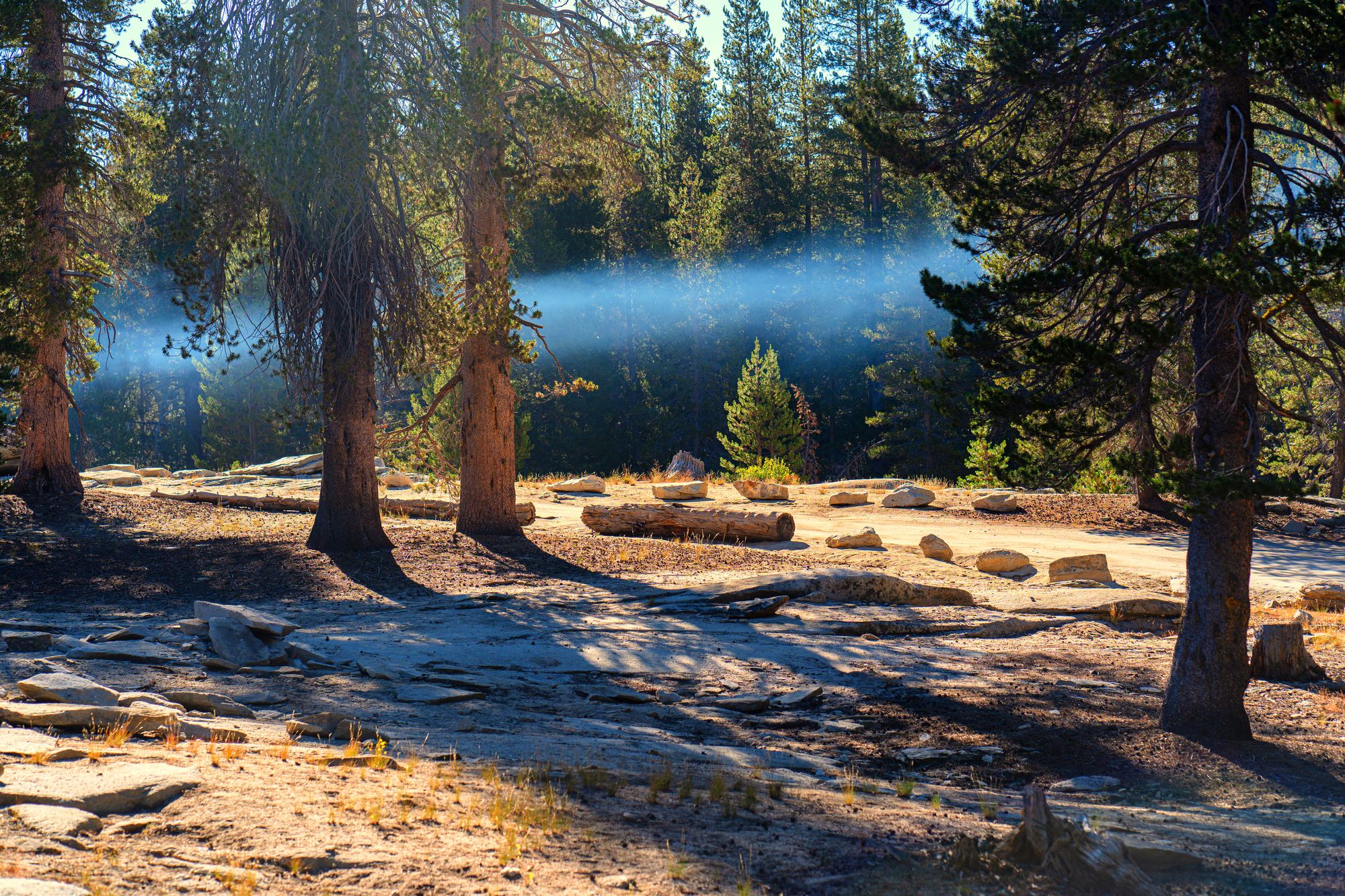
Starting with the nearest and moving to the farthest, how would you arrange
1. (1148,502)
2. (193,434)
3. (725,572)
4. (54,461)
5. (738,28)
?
(725,572) → (54,461) → (1148,502) → (738,28) → (193,434)

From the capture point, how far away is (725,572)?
12945 millimetres

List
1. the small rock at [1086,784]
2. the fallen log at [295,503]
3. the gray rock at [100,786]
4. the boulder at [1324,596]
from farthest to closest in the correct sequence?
the fallen log at [295,503]
the boulder at [1324,596]
the small rock at [1086,784]
the gray rock at [100,786]

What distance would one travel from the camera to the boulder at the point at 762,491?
21.0 meters

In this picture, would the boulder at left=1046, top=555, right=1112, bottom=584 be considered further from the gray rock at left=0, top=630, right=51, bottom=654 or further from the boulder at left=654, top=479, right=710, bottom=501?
the gray rock at left=0, top=630, right=51, bottom=654

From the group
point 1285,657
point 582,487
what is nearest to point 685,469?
point 582,487

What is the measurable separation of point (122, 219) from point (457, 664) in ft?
51.4

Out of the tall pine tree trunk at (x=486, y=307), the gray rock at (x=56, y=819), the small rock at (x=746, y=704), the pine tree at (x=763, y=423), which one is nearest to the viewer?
the gray rock at (x=56, y=819)

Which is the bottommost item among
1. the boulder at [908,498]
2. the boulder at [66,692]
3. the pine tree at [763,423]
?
the boulder at [66,692]

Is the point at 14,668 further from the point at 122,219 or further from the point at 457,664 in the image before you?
the point at 122,219

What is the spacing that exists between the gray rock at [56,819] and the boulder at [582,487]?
18.7 m

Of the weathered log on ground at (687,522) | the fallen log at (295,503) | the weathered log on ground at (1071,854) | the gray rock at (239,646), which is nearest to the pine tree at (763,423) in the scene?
the fallen log at (295,503)

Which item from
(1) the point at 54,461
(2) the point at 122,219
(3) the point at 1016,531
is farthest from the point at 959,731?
(2) the point at 122,219

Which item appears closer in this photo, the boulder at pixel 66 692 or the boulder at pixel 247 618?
the boulder at pixel 66 692

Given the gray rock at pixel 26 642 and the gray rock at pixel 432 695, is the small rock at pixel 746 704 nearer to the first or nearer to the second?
the gray rock at pixel 432 695
